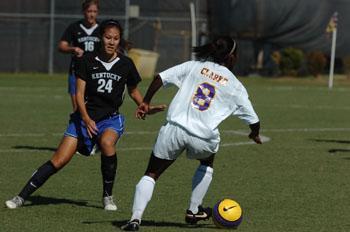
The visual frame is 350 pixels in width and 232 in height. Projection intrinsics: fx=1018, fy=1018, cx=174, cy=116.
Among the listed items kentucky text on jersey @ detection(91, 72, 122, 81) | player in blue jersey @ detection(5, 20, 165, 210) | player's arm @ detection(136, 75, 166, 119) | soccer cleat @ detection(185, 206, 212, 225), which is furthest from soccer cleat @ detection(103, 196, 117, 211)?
player's arm @ detection(136, 75, 166, 119)

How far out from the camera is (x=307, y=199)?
400 inches

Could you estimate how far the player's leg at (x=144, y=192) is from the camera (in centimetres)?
798

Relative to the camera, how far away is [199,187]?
27.9ft

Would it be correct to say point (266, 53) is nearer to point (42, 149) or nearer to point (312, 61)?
point (312, 61)

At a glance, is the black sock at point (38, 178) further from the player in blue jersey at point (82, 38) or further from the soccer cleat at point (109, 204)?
the player in blue jersey at point (82, 38)

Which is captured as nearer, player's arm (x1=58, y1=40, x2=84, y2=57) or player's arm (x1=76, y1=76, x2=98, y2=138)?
player's arm (x1=76, y1=76, x2=98, y2=138)

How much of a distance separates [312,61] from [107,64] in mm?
29060

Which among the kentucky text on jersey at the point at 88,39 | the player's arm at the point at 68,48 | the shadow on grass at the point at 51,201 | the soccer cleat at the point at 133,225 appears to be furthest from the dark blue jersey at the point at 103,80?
the kentucky text on jersey at the point at 88,39

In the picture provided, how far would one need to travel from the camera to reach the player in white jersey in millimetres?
7961

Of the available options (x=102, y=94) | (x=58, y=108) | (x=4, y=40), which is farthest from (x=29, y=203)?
(x=4, y=40)

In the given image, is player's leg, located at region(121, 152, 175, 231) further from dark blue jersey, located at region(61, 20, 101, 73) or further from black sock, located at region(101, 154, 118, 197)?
dark blue jersey, located at region(61, 20, 101, 73)

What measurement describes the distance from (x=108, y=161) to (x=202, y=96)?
1.76 meters

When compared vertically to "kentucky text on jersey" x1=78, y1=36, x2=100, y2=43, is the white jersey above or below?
above

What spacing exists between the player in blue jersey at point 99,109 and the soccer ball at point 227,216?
1.29 m
